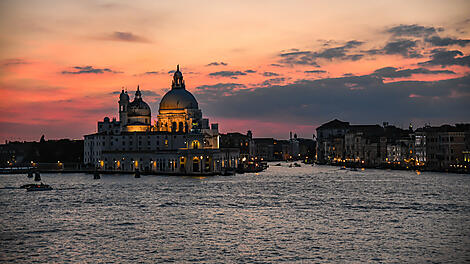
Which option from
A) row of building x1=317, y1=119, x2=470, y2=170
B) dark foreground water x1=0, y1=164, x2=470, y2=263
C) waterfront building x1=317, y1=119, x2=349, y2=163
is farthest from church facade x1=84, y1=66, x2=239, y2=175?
waterfront building x1=317, y1=119, x2=349, y2=163

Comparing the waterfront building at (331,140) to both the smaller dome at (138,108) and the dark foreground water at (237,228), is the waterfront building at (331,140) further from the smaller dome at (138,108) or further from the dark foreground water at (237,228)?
the dark foreground water at (237,228)

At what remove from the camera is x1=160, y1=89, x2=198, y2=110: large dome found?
105 m

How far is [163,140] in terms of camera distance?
9719 cm

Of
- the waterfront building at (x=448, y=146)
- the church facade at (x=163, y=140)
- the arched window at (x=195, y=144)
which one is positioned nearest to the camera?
the church facade at (x=163, y=140)

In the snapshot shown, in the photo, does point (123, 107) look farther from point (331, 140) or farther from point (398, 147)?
point (331, 140)

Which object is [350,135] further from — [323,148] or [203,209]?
[203,209]

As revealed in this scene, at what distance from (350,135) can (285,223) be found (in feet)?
401

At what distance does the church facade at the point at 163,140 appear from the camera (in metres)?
88.1

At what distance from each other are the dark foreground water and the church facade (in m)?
39.0

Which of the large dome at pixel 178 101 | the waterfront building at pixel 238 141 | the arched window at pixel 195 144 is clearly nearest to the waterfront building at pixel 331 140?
the waterfront building at pixel 238 141

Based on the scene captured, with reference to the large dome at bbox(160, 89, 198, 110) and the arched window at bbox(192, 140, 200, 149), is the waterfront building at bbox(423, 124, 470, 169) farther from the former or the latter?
the large dome at bbox(160, 89, 198, 110)

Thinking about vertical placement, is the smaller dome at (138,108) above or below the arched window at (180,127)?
above

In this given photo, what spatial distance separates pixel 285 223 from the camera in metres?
31.7

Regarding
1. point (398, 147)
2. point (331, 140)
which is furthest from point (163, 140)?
point (331, 140)
